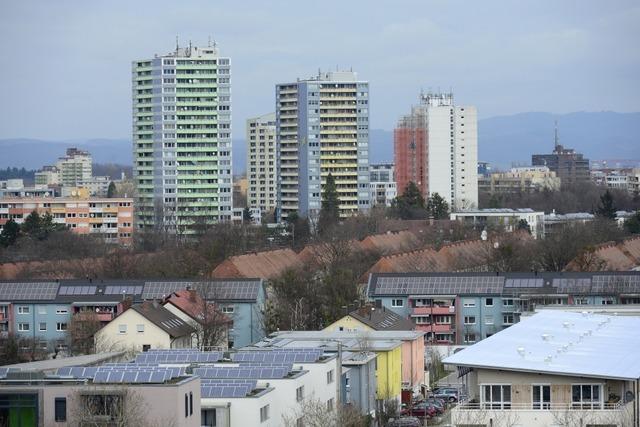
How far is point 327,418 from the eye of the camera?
77.8 ft

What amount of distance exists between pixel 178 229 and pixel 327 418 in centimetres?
A: 7013

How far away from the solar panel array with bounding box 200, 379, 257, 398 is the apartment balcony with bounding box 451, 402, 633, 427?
2819 millimetres

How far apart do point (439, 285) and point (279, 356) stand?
17.5 metres

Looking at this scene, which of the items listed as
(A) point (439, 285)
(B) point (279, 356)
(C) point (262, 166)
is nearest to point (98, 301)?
(A) point (439, 285)

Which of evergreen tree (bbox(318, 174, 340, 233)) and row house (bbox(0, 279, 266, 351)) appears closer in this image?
row house (bbox(0, 279, 266, 351))

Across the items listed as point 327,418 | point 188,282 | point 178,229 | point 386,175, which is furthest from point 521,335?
point 386,175

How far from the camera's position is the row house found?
42.2 metres

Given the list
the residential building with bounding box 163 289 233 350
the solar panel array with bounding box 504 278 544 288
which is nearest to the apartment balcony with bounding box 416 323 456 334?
the solar panel array with bounding box 504 278 544 288

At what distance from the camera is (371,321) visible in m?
38.8

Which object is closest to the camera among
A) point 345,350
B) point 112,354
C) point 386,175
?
point 112,354

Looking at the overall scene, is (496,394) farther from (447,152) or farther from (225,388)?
(447,152)

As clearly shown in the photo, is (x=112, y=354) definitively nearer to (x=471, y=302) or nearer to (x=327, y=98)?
(x=471, y=302)

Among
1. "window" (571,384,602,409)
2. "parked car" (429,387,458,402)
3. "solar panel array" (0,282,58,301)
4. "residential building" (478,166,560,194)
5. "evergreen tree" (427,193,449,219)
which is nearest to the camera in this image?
"window" (571,384,602,409)

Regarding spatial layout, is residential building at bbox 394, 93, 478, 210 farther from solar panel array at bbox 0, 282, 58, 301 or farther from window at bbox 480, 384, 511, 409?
window at bbox 480, 384, 511, 409
